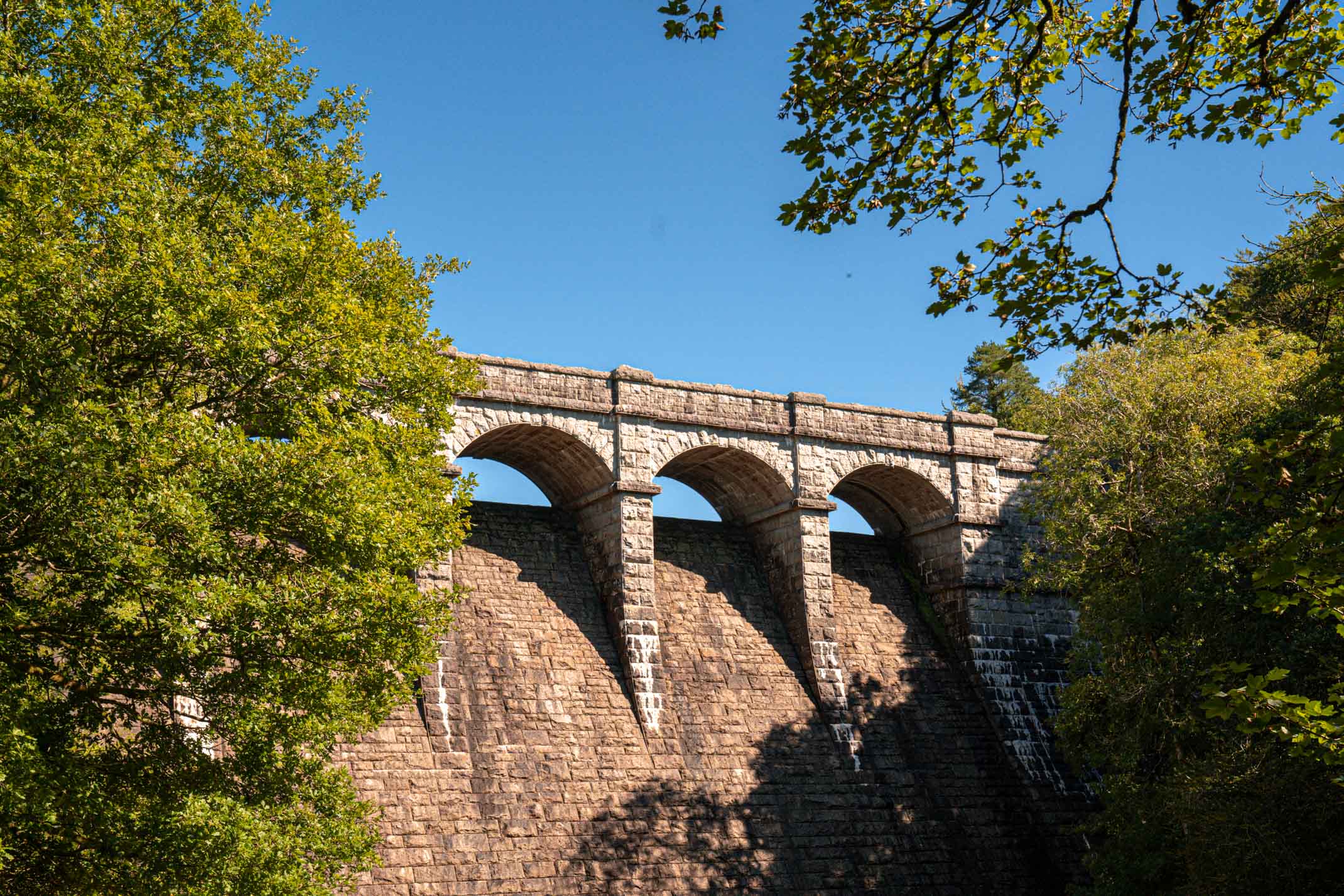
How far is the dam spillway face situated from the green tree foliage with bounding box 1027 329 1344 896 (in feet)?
9.21

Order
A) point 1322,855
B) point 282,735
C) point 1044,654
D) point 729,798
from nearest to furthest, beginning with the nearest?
1. point 282,735
2. point 1322,855
3. point 729,798
4. point 1044,654

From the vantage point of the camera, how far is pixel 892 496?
1204 inches

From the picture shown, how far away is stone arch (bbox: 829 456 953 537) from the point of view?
2927 cm

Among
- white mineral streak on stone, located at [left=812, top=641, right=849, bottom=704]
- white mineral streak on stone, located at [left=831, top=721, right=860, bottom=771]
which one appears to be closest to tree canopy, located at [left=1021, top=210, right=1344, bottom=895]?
white mineral streak on stone, located at [left=831, top=721, right=860, bottom=771]

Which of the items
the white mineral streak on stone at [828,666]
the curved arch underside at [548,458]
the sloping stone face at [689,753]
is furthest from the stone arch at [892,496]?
the curved arch underside at [548,458]

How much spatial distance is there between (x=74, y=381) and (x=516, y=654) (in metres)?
12.7

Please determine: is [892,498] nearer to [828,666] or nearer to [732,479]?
[732,479]

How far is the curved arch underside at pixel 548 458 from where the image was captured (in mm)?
25312

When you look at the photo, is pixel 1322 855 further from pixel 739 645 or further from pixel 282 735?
pixel 282 735

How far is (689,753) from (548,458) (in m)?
6.78

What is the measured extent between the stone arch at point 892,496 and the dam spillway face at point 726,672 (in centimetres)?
9

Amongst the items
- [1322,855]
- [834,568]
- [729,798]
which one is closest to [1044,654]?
[834,568]

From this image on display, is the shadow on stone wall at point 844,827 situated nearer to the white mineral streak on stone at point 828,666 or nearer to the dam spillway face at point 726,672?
the dam spillway face at point 726,672

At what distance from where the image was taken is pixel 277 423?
14281 millimetres
